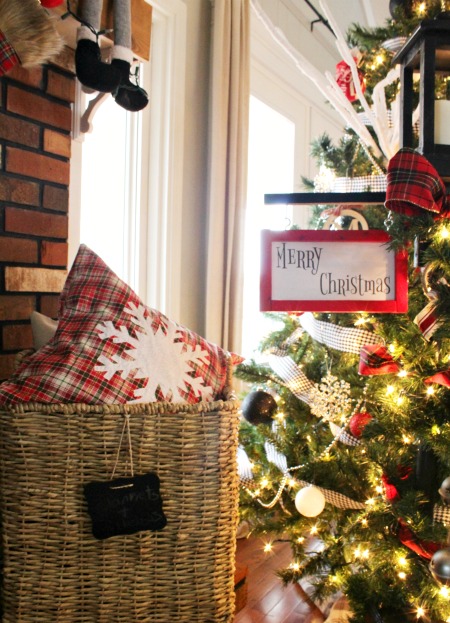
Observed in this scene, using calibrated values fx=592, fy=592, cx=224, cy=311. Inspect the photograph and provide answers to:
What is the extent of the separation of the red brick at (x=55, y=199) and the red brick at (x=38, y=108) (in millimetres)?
166


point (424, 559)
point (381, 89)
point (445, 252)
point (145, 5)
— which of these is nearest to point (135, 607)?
point (424, 559)

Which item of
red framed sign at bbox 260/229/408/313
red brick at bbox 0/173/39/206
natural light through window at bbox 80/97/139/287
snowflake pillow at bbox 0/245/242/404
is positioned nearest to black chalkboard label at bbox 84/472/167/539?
snowflake pillow at bbox 0/245/242/404

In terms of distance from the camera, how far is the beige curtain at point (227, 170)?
233 cm

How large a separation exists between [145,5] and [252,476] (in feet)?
4.53

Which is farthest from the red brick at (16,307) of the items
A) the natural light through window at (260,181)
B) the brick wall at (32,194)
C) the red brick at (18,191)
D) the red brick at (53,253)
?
the natural light through window at (260,181)

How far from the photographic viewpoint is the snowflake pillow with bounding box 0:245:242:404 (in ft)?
3.45

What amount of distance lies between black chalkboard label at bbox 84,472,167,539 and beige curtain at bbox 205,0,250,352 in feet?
4.30

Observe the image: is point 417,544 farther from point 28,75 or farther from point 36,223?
point 28,75

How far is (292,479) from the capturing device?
168 centimetres

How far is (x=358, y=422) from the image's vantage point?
1.46m

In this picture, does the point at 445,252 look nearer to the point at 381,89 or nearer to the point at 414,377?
the point at 414,377

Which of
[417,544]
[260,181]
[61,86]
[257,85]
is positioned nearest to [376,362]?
[417,544]

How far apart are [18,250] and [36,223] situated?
9 cm

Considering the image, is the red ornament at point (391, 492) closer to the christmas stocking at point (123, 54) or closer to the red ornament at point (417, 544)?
the red ornament at point (417, 544)
